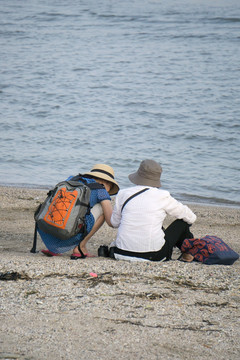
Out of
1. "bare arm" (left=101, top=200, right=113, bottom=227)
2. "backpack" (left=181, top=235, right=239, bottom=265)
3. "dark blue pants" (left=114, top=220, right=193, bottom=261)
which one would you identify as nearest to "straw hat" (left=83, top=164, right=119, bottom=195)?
"bare arm" (left=101, top=200, right=113, bottom=227)

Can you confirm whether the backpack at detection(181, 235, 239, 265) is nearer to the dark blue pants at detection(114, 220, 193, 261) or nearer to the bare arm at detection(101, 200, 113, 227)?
the dark blue pants at detection(114, 220, 193, 261)

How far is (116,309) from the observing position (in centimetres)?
355

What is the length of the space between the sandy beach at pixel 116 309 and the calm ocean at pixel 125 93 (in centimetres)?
535

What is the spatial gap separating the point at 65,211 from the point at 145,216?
716 mm

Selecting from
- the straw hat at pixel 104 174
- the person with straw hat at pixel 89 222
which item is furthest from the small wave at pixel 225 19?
the person with straw hat at pixel 89 222

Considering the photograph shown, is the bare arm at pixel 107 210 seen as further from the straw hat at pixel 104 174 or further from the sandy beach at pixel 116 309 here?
the sandy beach at pixel 116 309

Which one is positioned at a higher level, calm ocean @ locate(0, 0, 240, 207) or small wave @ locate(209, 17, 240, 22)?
small wave @ locate(209, 17, 240, 22)

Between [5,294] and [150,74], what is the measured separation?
18338 millimetres

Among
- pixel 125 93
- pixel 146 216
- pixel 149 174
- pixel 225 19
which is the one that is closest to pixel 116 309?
pixel 146 216

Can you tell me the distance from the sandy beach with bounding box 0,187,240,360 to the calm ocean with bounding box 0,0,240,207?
5354 mm

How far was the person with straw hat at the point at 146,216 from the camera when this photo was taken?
15.0 ft

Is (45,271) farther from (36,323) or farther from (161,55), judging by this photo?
(161,55)

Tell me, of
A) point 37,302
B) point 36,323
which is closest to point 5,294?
point 37,302

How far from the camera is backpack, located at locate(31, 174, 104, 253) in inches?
Result: 180
